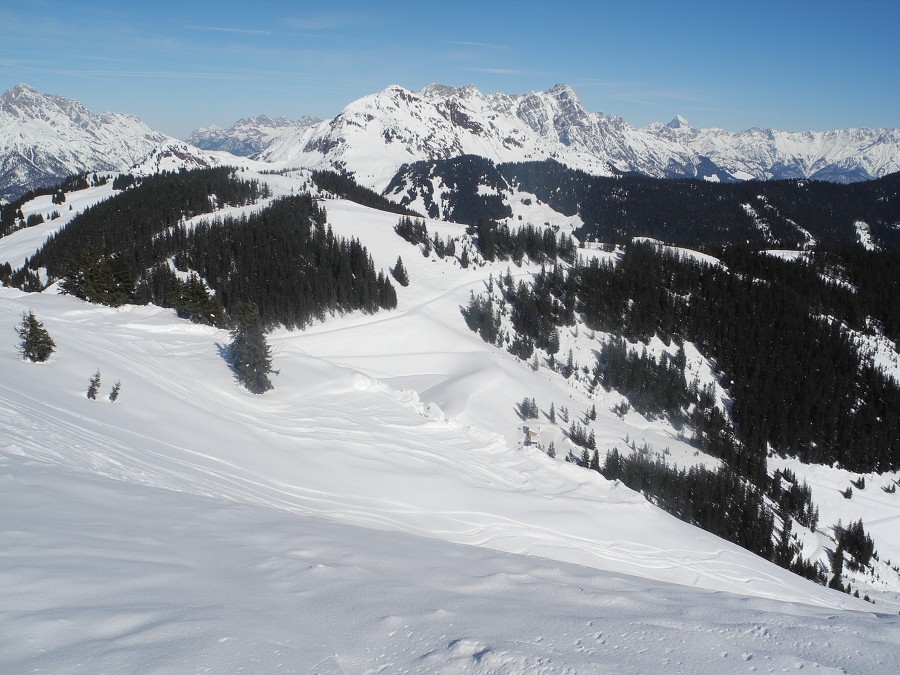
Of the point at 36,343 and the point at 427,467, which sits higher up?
the point at 36,343

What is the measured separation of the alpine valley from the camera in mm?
6016

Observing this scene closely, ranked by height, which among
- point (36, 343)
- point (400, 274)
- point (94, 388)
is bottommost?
point (94, 388)

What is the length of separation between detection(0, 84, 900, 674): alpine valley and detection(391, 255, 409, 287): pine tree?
0.46 metres

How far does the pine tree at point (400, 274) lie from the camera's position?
75000 millimetres

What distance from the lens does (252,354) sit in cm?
2589

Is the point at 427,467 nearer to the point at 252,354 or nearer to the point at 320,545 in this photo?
the point at 320,545

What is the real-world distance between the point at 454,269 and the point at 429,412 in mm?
57141

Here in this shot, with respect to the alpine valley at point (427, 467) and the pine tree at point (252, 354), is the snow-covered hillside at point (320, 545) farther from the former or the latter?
the pine tree at point (252, 354)

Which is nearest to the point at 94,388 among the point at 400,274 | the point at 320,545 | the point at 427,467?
the point at 427,467

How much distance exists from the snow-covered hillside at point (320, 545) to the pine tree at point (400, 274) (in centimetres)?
4238

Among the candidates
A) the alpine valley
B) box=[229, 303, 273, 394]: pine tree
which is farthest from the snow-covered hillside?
box=[229, 303, 273, 394]: pine tree

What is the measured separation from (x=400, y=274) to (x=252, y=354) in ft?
167

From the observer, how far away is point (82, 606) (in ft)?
18.2

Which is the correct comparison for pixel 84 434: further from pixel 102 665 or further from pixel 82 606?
pixel 102 665
